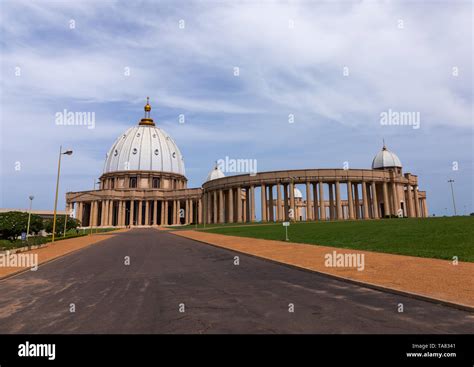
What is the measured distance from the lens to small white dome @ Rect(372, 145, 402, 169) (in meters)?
80.7

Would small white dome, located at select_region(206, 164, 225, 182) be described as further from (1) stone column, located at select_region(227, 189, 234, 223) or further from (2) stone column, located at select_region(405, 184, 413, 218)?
(2) stone column, located at select_region(405, 184, 413, 218)

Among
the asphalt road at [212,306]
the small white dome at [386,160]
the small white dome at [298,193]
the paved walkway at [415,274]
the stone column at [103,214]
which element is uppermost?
the small white dome at [386,160]

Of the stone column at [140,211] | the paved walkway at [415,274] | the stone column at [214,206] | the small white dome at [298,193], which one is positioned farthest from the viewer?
the small white dome at [298,193]

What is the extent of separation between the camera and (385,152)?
82.1 m

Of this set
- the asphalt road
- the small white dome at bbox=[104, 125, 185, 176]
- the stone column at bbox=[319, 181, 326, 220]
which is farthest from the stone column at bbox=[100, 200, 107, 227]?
the asphalt road

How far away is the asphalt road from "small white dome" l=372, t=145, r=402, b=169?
78.9 metres

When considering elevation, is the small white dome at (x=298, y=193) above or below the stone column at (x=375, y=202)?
above

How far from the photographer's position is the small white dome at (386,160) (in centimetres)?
8069

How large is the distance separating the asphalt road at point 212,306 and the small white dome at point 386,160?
78943 mm

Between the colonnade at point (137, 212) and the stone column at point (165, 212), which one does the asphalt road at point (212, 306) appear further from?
the stone column at point (165, 212)

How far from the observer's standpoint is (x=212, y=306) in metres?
6.87

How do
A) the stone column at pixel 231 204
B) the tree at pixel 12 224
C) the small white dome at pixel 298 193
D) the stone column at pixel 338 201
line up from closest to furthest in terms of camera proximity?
1. the tree at pixel 12 224
2. the stone column at pixel 338 201
3. the stone column at pixel 231 204
4. the small white dome at pixel 298 193

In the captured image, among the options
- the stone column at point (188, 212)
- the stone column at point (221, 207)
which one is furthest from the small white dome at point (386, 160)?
the stone column at point (188, 212)
